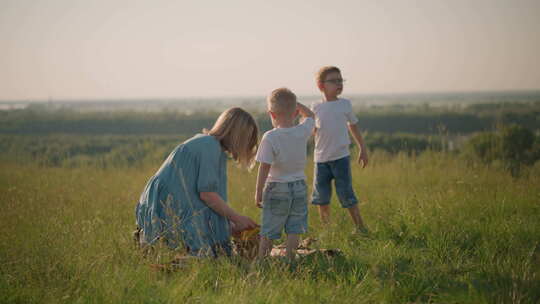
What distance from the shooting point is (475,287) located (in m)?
2.70

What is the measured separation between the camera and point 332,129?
427 cm

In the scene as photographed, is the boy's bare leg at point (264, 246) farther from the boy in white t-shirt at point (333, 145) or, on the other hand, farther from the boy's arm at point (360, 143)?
the boy's arm at point (360, 143)

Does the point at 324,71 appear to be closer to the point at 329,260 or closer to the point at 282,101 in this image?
the point at 282,101

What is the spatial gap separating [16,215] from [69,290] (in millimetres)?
2038

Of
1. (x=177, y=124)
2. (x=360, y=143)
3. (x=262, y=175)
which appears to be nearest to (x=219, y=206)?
(x=262, y=175)

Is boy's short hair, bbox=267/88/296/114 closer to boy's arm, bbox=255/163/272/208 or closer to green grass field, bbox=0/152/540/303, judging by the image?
boy's arm, bbox=255/163/272/208

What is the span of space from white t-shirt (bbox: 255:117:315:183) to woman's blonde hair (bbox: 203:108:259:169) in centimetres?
13

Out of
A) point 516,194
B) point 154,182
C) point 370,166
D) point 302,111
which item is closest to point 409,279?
point 302,111

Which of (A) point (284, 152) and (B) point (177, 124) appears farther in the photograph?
(B) point (177, 124)

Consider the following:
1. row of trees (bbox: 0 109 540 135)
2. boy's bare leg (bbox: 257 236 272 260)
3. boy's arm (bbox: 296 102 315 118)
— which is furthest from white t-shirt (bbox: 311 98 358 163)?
row of trees (bbox: 0 109 540 135)

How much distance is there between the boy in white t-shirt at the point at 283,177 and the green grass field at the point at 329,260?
0.93ft

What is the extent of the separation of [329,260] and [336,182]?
1479mm

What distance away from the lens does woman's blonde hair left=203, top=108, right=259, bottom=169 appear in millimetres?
3355

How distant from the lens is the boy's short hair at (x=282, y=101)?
337 cm
